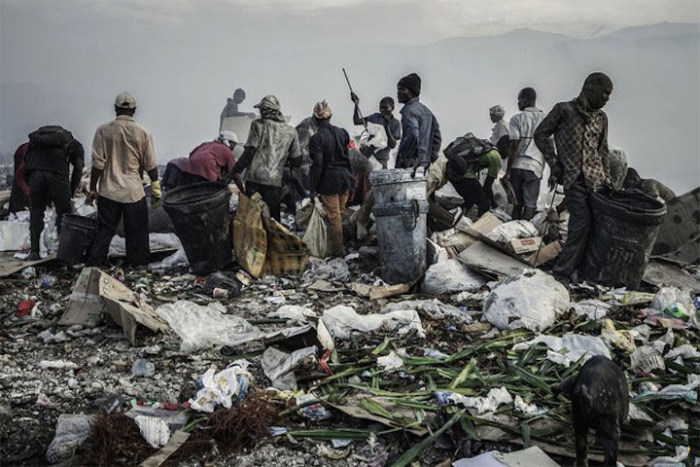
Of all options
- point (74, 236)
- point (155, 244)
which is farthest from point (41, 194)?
point (155, 244)

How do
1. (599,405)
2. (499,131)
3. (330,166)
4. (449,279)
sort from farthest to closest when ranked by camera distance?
(499,131), (330,166), (449,279), (599,405)

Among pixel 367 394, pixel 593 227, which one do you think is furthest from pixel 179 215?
pixel 593 227

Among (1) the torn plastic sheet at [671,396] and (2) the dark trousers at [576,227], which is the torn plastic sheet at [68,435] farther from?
(2) the dark trousers at [576,227]

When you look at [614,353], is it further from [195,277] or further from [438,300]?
[195,277]

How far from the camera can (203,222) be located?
20.6 feet

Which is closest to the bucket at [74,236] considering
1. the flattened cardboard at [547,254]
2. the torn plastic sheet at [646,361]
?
the flattened cardboard at [547,254]

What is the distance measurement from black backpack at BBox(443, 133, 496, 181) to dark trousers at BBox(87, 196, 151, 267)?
3500 mm

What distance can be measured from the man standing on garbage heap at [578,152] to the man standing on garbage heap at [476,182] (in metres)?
2.13

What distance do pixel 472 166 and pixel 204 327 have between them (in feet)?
14.7

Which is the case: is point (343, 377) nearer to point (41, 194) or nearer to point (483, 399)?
point (483, 399)

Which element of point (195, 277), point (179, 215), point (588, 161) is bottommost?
point (195, 277)

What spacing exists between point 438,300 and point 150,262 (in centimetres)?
333

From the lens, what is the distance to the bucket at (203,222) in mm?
6227

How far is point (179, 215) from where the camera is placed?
20.4 ft
